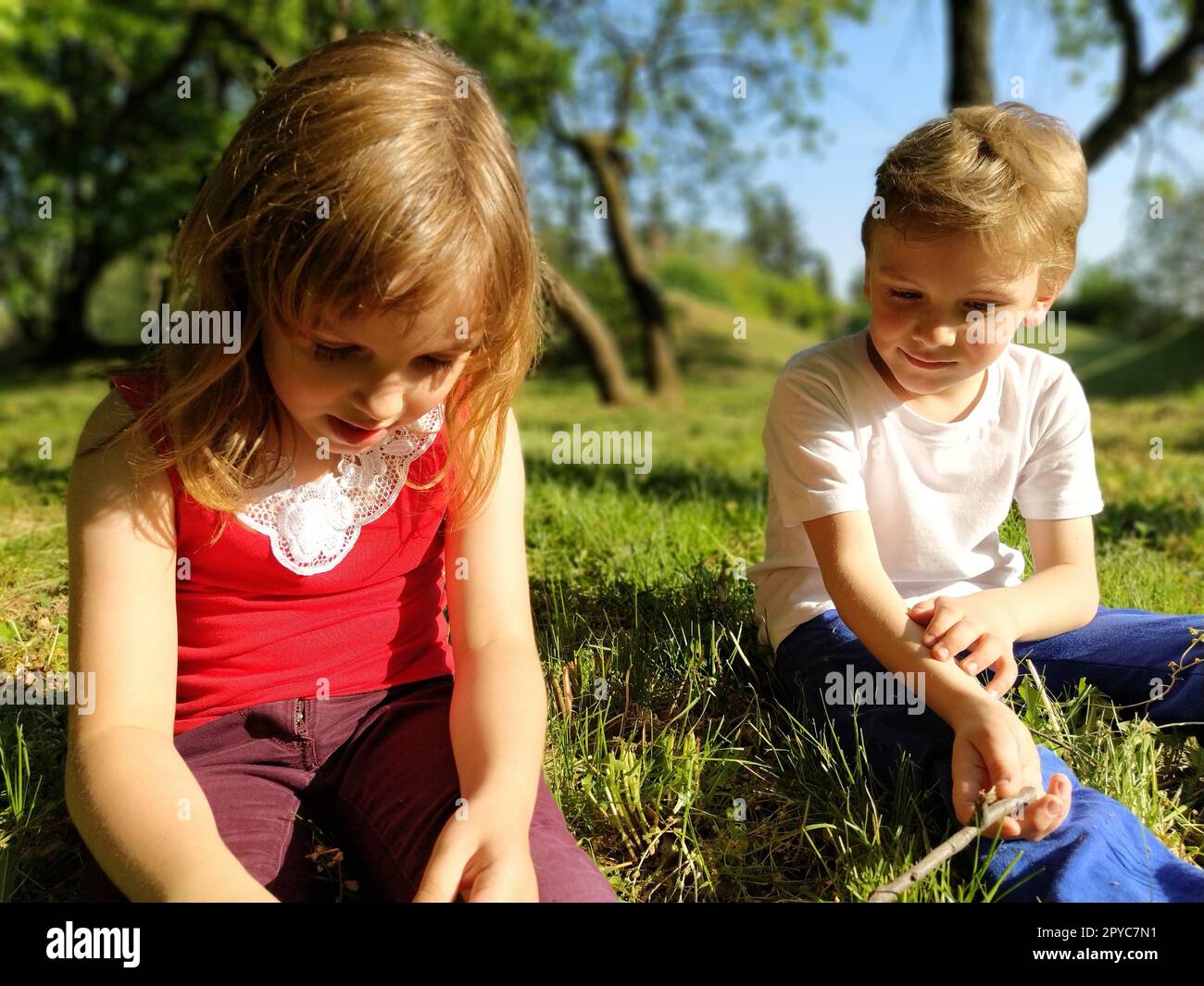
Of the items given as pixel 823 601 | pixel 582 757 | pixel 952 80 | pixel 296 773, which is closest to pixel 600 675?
pixel 582 757

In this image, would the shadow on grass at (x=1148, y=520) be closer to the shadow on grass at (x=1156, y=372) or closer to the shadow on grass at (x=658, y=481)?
the shadow on grass at (x=658, y=481)

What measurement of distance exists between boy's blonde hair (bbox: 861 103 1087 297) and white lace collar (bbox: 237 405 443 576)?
1.03 meters

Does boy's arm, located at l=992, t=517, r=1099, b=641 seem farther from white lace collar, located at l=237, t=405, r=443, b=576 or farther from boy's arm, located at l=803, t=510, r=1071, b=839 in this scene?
white lace collar, located at l=237, t=405, r=443, b=576

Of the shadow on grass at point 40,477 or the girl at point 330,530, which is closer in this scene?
the girl at point 330,530

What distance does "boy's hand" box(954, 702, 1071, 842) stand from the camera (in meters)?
1.79

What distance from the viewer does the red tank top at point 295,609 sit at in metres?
1.88

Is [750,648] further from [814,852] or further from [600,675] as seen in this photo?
[814,852]

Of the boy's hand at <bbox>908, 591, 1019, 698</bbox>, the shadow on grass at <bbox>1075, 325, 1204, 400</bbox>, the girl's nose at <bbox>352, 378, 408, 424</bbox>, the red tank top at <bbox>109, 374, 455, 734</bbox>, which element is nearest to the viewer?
the girl's nose at <bbox>352, 378, 408, 424</bbox>

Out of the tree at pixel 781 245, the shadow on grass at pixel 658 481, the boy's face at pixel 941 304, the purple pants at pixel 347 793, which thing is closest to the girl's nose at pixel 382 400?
the purple pants at pixel 347 793

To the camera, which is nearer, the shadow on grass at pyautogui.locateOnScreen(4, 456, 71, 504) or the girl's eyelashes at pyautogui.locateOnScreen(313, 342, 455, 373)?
the girl's eyelashes at pyautogui.locateOnScreen(313, 342, 455, 373)

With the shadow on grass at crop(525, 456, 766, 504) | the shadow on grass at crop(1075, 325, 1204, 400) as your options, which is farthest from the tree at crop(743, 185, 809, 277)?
the shadow on grass at crop(525, 456, 766, 504)

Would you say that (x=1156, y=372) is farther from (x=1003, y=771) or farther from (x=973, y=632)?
(x=1003, y=771)

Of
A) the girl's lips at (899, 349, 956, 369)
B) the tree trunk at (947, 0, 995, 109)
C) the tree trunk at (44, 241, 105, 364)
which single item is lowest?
the girl's lips at (899, 349, 956, 369)

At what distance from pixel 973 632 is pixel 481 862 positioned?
1.04 meters
